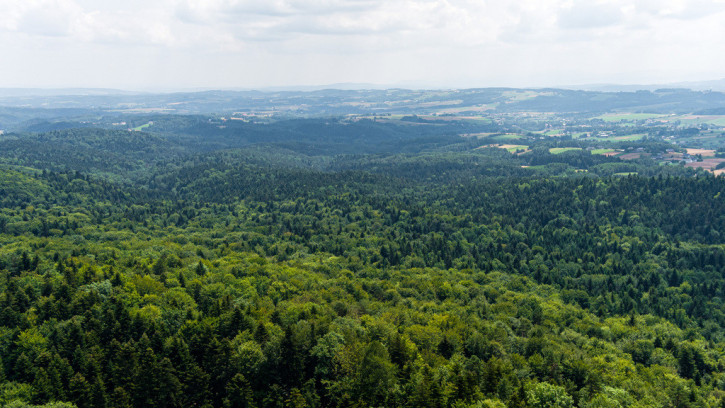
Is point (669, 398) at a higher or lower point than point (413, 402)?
lower

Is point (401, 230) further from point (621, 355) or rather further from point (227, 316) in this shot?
point (227, 316)

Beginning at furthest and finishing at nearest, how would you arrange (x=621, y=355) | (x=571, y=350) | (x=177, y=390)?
1. (x=621, y=355)
2. (x=571, y=350)
3. (x=177, y=390)

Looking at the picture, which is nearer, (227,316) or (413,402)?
(413,402)

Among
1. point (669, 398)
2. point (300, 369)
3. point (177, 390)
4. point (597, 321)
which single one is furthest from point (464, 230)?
point (177, 390)

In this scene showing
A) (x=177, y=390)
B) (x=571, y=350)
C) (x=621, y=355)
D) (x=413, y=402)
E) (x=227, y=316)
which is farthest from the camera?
(x=621, y=355)

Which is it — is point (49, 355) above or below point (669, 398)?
above

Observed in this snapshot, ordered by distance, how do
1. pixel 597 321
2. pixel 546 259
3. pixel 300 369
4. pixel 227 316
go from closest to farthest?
pixel 300 369
pixel 227 316
pixel 597 321
pixel 546 259

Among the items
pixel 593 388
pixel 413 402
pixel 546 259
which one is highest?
pixel 413 402

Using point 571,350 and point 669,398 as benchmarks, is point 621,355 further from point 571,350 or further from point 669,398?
point 669,398

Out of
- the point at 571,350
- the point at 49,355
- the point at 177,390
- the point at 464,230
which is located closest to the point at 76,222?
the point at 49,355

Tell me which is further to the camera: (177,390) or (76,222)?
(76,222)
